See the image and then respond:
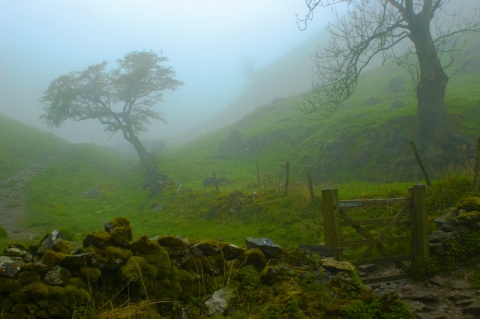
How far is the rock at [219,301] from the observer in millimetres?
6296

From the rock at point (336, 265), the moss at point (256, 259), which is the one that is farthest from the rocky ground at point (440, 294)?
the moss at point (256, 259)

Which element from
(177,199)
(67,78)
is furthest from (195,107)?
(177,199)

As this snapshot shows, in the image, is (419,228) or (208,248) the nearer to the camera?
(208,248)

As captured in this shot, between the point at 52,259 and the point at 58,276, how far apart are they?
351mm

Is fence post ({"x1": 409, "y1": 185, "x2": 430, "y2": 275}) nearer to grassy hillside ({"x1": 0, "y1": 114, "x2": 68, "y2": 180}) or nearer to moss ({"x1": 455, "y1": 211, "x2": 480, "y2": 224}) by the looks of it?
moss ({"x1": 455, "y1": 211, "x2": 480, "y2": 224})

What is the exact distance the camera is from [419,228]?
9117 mm

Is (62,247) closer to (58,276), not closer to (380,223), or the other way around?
(58,276)

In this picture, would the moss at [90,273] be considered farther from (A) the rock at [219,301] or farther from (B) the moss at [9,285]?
(A) the rock at [219,301]

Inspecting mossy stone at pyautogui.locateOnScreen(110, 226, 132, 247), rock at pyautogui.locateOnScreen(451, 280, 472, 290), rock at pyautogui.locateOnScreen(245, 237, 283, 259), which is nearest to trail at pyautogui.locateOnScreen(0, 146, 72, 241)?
mossy stone at pyautogui.locateOnScreen(110, 226, 132, 247)

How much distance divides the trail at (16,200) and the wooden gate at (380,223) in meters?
13.5

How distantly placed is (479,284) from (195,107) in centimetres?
18834

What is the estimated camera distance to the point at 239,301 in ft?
21.9

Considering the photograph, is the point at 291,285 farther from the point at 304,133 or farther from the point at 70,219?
the point at 304,133

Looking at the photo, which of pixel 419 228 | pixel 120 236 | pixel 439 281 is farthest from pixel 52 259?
pixel 439 281
